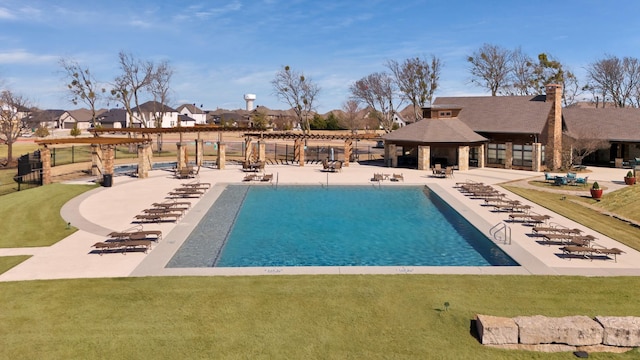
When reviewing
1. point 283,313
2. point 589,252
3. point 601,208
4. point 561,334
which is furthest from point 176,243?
point 601,208

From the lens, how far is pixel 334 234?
1914 centimetres

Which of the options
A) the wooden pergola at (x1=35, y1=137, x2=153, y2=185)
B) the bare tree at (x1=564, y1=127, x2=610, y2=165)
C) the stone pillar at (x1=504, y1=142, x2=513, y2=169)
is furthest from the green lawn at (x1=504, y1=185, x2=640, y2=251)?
the wooden pergola at (x1=35, y1=137, x2=153, y2=185)

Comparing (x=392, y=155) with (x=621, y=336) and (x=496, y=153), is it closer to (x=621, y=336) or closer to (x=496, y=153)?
(x=496, y=153)

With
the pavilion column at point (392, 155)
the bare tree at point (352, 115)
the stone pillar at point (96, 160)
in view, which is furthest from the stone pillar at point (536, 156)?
the bare tree at point (352, 115)

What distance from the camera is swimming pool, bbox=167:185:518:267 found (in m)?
15.5

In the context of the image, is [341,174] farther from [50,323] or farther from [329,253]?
[50,323]

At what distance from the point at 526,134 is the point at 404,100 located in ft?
103

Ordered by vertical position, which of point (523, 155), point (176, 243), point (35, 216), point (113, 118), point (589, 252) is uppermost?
point (113, 118)

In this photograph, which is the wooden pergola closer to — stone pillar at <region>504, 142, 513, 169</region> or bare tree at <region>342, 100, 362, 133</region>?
stone pillar at <region>504, 142, 513, 169</region>

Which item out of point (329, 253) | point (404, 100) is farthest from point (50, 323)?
point (404, 100)

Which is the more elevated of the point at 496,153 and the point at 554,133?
the point at 554,133

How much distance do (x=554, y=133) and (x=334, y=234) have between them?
2967 cm

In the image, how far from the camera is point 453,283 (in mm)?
Answer: 12336

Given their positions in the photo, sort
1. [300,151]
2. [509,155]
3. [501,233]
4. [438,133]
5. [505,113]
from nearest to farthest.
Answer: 1. [501,233]
2. [438,133]
3. [509,155]
4. [300,151]
5. [505,113]
